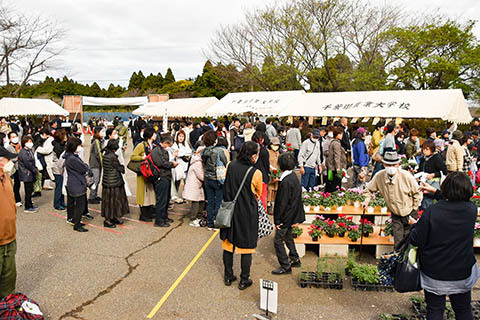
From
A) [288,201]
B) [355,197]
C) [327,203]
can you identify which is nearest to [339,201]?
[327,203]

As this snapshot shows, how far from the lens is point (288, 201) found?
16.4 feet

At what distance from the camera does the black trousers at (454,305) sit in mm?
3338

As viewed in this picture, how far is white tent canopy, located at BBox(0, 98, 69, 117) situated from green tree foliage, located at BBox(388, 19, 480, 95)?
21.0 metres

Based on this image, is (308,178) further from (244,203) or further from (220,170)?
(244,203)

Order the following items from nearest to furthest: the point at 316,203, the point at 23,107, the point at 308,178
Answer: the point at 316,203, the point at 308,178, the point at 23,107

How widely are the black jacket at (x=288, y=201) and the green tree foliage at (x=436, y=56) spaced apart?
20804 mm

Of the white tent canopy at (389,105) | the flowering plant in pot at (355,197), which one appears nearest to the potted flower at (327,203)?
the flowering plant in pot at (355,197)

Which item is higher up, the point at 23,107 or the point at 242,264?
the point at 23,107

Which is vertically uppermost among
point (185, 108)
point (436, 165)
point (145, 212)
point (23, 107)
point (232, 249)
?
point (185, 108)

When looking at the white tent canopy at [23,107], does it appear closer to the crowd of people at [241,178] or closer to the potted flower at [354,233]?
the crowd of people at [241,178]

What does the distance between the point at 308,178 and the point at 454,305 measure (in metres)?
5.88

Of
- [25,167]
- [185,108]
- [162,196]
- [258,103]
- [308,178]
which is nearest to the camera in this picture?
[162,196]

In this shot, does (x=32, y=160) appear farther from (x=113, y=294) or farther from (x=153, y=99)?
(x=153, y=99)

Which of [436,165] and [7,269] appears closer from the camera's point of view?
[7,269]
